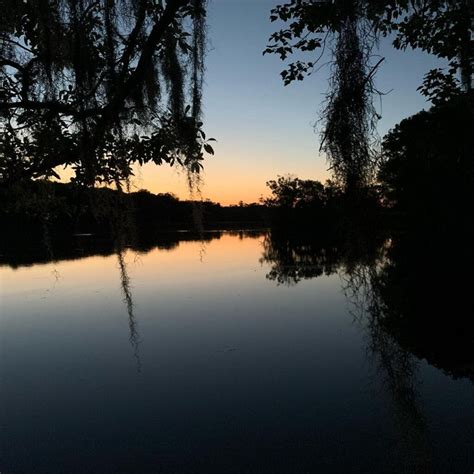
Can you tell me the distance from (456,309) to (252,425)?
1177cm

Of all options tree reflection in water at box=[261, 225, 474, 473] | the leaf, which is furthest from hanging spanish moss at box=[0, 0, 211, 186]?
tree reflection in water at box=[261, 225, 474, 473]

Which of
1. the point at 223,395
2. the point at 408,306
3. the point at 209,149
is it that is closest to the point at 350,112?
the point at 209,149

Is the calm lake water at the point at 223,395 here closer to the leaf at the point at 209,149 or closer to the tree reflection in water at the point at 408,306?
the tree reflection in water at the point at 408,306

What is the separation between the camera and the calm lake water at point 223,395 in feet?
22.2

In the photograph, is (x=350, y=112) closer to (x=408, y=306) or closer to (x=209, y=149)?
(x=209, y=149)

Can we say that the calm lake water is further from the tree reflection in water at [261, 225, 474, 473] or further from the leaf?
the leaf

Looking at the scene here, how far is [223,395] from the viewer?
9969mm

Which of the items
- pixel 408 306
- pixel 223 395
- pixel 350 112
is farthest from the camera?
pixel 408 306

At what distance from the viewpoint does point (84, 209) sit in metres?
4.68

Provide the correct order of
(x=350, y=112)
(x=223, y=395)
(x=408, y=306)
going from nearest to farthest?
(x=350, y=112), (x=223, y=395), (x=408, y=306)

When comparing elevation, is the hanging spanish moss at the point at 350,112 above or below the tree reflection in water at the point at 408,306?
above

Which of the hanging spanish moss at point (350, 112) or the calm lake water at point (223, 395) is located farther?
Answer: the calm lake water at point (223, 395)

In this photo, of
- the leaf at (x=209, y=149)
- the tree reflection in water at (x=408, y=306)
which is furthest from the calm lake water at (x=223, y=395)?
the leaf at (x=209, y=149)

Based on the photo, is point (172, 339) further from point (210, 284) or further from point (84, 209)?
point (210, 284)
